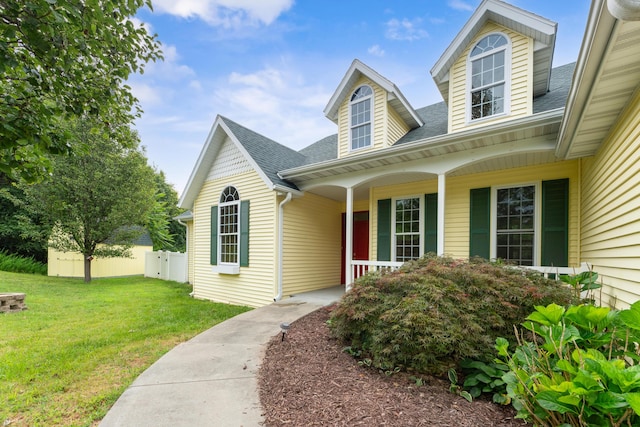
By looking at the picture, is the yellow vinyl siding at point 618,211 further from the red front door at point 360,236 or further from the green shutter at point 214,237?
the green shutter at point 214,237

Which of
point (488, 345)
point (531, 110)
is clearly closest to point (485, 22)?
point (531, 110)

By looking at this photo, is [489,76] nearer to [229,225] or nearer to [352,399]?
[352,399]

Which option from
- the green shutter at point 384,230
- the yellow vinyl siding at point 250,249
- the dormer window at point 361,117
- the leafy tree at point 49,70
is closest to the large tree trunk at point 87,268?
the yellow vinyl siding at point 250,249

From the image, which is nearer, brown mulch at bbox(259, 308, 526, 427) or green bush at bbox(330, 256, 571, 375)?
brown mulch at bbox(259, 308, 526, 427)

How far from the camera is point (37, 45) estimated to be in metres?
2.68

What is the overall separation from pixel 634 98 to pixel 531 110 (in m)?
2.79

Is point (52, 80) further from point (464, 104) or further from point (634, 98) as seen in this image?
point (464, 104)

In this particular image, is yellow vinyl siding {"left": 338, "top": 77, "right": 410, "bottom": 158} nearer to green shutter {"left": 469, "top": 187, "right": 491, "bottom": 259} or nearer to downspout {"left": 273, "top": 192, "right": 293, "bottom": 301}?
downspout {"left": 273, "top": 192, "right": 293, "bottom": 301}

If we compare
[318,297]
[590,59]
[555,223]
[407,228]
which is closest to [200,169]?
[318,297]

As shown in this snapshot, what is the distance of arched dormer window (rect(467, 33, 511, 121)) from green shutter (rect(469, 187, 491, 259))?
1550 millimetres

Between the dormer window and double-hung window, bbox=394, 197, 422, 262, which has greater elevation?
the dormer window

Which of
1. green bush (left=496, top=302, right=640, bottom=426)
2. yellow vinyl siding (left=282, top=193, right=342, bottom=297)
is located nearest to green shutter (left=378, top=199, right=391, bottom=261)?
yellow vinyl siding (left=282, top=193, right=342, bottom=297)

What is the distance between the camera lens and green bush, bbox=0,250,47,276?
46.2ft

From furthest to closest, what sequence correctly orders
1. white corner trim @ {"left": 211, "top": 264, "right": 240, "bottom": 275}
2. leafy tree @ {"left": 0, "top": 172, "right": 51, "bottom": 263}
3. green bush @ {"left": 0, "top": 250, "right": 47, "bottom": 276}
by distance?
1. leafy tree @ {"left": 0, "top": 172, "right": 51, "bottom": 263}
2. green bush @ {"left": 0, "top": 250, "right": 47, "bottom": 276}
3. white corner trim @ {"left": 211, "top": 264, "right": 240, "bottom": 275}
